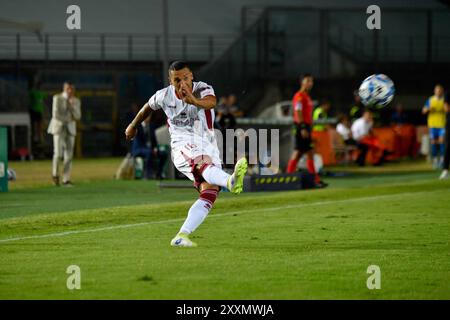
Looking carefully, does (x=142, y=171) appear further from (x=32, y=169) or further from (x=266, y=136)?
(x=32, y=169)

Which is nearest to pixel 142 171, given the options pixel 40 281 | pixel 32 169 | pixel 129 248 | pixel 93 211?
pixel 32 169

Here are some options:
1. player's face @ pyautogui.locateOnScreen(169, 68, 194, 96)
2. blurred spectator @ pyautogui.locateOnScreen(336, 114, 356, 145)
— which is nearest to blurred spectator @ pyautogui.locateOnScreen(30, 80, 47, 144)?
blurred spectator @ pyautogui.locateOnScreen(336, 114, 356, 145)

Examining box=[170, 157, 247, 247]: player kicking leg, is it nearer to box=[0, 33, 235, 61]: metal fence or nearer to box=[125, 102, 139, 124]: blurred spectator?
box=[125, 102, 139, 124]: blurred spectator

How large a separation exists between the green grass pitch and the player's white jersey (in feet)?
4.21

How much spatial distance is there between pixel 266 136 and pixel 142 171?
344 cm

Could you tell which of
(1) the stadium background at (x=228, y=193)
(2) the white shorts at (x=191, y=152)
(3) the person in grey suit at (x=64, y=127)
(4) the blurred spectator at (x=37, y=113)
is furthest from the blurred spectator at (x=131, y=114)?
(4) the blurred spectator at (x=37, y=113)

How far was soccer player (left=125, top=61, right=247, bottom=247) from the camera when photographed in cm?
1151

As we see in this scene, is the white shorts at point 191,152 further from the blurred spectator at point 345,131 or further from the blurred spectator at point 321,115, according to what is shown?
the blurred spectator at point 345,131

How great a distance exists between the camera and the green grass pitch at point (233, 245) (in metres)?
8.70

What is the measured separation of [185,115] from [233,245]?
1.59 metres

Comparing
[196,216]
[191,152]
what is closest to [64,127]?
[191,152]
